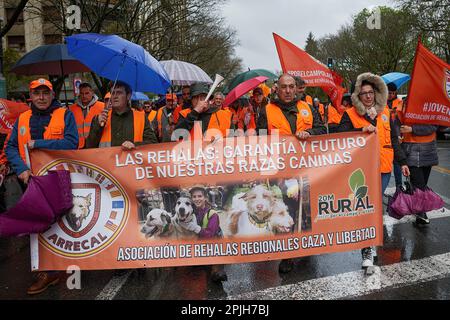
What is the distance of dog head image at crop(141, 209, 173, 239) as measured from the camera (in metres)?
4.00

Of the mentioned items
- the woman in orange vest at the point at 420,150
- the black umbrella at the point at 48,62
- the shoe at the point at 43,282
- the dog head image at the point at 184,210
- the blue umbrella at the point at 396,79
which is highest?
the black umbrella at the point at 48,62

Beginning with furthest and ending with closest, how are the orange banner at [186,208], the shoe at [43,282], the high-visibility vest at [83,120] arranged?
the high-visibility vest at [83,120]
the shoe at [43,282]
the orange banner at [186,208]

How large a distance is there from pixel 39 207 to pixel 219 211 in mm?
1595

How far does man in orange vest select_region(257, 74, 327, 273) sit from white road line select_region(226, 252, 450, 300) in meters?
0.46

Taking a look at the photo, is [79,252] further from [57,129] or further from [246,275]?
[246,275]

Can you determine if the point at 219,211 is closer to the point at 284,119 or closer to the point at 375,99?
the point at 284,119

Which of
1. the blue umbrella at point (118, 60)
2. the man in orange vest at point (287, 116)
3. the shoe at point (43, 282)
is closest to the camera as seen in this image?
the shoe at point (43, 282)

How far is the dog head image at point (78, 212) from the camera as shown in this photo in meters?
4.03

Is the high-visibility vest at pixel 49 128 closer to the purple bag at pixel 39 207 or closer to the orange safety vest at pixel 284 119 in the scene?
the purple bag at pixel 39 207

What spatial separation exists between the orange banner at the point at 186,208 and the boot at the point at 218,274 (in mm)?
282

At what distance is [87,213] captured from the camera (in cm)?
404

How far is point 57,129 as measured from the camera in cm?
444

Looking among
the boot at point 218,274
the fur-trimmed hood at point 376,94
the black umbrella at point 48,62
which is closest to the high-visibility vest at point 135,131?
the boot at point 218,274
